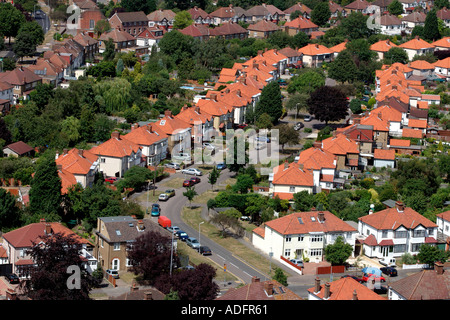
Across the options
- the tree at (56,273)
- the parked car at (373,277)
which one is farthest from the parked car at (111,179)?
the parked car at (373,277)

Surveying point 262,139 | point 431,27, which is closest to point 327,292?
point 262,139

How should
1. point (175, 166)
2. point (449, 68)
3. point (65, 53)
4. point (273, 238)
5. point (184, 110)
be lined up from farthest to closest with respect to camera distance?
point (449, 68), point (65, 53), point (184, 110), point (175, 166), point (273, 238)

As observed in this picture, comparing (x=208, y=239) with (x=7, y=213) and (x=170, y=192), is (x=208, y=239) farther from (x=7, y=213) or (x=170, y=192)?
(x=7, y=213)

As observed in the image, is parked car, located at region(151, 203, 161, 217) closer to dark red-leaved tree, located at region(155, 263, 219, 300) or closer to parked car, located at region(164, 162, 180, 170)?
parked car, located at region(164, 162, 180, 170)

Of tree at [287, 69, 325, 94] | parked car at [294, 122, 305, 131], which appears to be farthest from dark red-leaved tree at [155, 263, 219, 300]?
tree at [287, 69, 325, 94]

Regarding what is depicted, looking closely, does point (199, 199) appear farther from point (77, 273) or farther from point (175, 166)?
point (77, 273)
